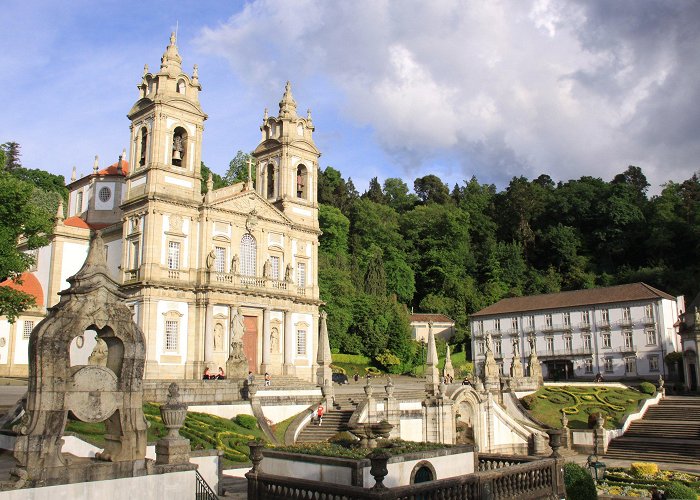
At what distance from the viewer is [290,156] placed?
139 ft

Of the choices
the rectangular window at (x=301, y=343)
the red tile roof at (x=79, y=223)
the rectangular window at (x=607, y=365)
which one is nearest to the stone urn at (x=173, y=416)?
the rectangular window at (x=301, y=343)

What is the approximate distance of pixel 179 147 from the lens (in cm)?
3750

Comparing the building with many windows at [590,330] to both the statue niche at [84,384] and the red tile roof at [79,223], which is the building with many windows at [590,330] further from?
the statue niche at [84,384]

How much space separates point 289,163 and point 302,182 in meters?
1.72

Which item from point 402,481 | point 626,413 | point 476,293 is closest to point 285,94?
point 626,413

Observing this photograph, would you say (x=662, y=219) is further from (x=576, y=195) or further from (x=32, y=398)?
(x=32, y=398)

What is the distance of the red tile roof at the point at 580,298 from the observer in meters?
56.8

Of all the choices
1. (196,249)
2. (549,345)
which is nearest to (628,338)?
(549,345)

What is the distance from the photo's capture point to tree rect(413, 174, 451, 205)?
104 metres

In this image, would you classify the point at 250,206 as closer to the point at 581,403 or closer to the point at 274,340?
the point at 274,340

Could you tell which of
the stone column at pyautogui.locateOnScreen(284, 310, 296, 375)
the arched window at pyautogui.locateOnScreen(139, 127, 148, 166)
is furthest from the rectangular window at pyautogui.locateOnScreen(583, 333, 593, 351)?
the arched window at pyautogui.locateOnScreen(139, 127, 148, 166)

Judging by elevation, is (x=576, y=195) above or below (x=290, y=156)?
above

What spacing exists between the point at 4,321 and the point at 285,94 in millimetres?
22271

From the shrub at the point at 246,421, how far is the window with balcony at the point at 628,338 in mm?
40241
